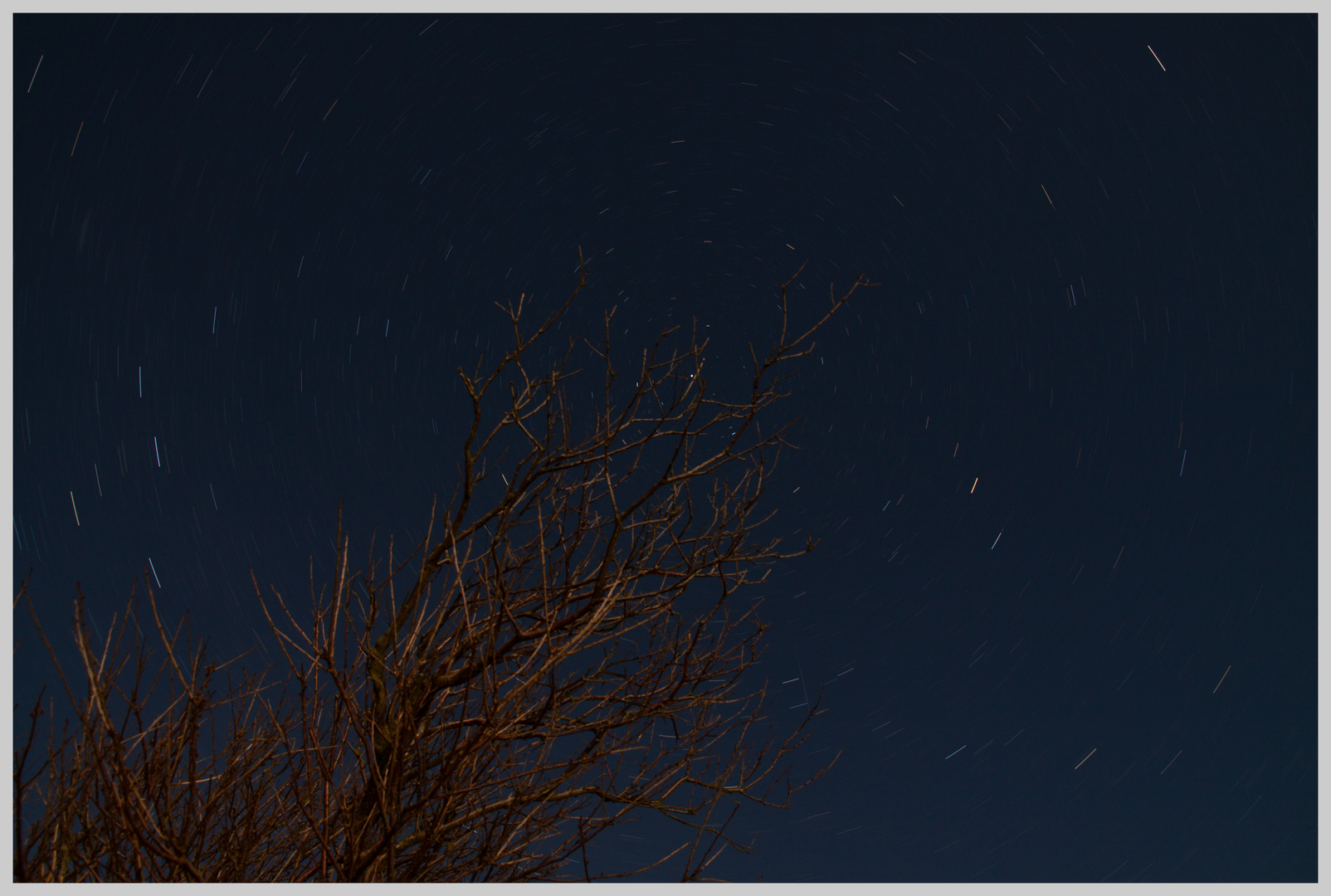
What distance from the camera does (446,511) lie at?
7.95 feet

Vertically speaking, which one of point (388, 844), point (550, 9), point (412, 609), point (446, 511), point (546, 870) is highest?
point (550, 9)

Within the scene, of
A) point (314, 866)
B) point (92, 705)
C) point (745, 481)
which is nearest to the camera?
point (92, 705)

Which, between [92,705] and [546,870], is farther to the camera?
[546,870]

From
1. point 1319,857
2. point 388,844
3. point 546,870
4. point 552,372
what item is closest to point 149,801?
point 388,844

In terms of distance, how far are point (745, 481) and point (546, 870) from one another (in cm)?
186

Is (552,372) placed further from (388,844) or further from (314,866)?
(314,866)

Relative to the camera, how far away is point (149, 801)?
83.3 inches

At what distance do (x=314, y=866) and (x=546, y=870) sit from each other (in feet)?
3.17

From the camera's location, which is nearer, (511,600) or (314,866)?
(314,866)

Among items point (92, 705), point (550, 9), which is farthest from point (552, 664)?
point (550, 9)

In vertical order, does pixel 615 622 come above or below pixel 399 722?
above

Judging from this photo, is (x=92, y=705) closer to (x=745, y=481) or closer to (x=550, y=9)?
(x=745, y=481)

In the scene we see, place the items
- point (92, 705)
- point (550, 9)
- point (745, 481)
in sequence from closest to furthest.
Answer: point (92, 705)
point (550, 9)
point (745, 481)

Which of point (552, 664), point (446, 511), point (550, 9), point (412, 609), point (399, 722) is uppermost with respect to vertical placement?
point (550, 9)
